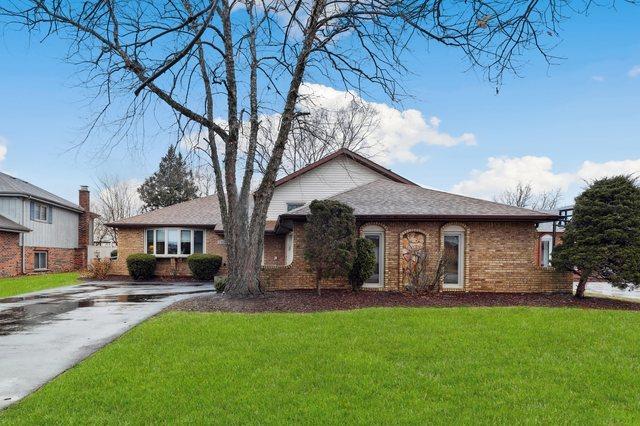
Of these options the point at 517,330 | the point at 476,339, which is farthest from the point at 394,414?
the point at 517,330

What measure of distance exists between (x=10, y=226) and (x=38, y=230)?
10.8ft

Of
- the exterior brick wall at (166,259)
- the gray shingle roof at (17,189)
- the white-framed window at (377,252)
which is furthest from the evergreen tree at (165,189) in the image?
the white-framed window at (377,252)

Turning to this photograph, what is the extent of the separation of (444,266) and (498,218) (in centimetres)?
228

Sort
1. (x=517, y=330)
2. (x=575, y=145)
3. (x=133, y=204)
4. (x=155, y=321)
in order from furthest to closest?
(x=133, y=204) → (x=575, y=145) → (x=155, y=321) → (x=517, y=330)

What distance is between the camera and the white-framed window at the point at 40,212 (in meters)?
24.5

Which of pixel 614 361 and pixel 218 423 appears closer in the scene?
pixel 218 423

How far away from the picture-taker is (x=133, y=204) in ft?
150

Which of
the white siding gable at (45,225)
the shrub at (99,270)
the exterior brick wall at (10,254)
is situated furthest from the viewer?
the white siding gable at (45,225)

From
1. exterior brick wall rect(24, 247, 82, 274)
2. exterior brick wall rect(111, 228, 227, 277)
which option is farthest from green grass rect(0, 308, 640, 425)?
exterior brick wall rect(24, 247, 82, 274)

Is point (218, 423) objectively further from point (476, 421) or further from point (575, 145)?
point (575, 145)

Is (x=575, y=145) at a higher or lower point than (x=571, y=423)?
higher

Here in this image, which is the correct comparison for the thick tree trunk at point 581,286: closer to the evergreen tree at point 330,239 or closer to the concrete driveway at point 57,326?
the evergreen tree at point 330,239

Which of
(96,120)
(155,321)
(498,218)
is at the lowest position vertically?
(155,321)

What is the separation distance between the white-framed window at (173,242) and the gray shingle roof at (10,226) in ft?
21.6
